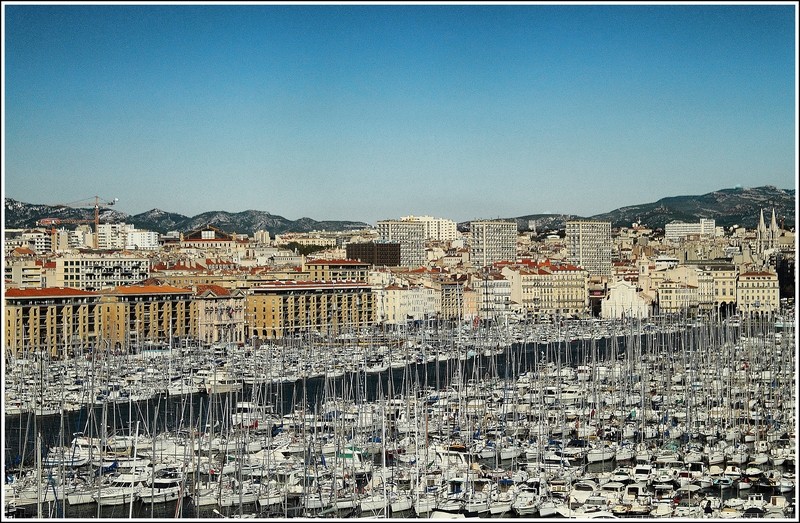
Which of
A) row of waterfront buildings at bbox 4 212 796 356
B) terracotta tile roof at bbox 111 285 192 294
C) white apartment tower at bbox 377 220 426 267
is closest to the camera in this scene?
row of waterfront buildings at bbox 4 212 796 356

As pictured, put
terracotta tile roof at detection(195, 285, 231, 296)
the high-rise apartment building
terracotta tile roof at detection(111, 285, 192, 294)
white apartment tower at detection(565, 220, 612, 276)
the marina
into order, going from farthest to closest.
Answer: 1. the high-rise apartment building
2. white apartment tower at detection(565, 220, 612, 276)
3. terracotta tile roof at detection(195, 285, 231, 296)
4. terracotta tile roof at detection(111, 285, 192, 294)
5. the marina

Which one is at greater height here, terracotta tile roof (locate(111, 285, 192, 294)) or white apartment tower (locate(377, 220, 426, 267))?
white apartment tower (locate(377, 220, 426, 267))

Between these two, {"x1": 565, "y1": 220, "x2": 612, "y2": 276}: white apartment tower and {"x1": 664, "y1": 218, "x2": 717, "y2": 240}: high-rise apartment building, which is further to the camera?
{"x1": 664, "y1": 218, "x2": 717, "y2": 240}: high-rise apartment building

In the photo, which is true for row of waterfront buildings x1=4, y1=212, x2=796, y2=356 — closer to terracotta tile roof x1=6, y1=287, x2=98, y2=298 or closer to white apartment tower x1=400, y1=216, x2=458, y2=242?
terracotta tile roof x1=6, y1=287, x2=98, y2=298

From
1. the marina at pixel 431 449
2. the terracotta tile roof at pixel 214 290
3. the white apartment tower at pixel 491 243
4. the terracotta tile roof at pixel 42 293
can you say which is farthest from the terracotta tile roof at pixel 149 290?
the white apartment tower at pixel 491 243

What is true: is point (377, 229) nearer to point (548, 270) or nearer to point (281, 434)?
point (548, 270)

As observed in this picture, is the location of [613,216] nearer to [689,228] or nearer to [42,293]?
[689,228]

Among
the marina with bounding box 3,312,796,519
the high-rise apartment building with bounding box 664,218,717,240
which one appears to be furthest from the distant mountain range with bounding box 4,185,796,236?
the marina with bounding box 3,312,796,519

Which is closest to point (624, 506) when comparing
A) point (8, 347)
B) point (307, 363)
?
point (307, 363)
